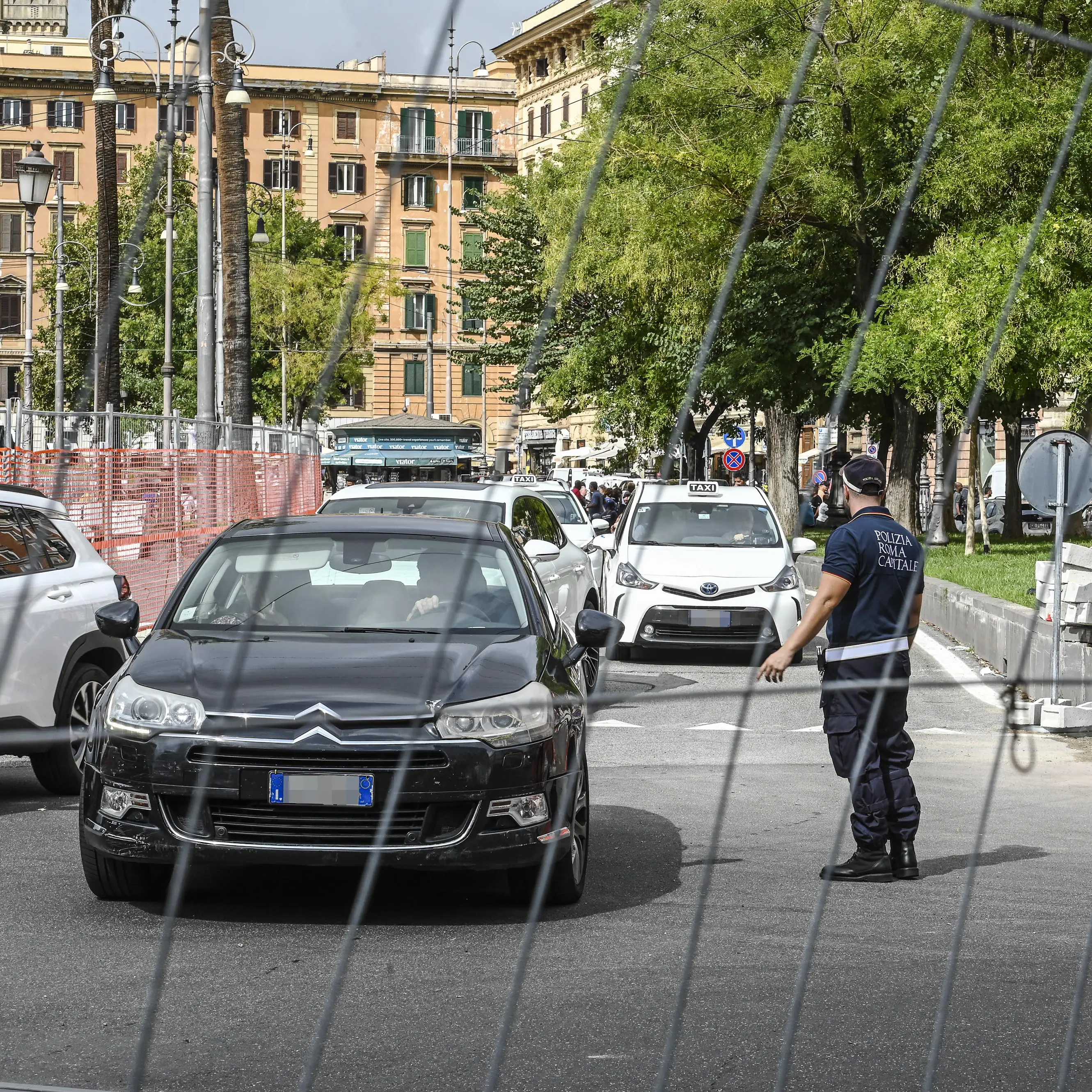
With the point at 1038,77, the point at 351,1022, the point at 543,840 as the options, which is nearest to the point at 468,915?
the point at 543,840

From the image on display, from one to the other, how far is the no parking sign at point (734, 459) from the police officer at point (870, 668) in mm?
33273

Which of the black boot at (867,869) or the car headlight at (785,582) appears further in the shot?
the car headlight at (785,582)

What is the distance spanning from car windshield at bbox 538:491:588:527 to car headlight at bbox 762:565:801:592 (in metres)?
5.17

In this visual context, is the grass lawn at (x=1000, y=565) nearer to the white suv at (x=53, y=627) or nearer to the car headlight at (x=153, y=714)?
the car headlight at (x=153, y=714)

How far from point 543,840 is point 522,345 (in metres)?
2.66

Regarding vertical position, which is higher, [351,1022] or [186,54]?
[186,54]

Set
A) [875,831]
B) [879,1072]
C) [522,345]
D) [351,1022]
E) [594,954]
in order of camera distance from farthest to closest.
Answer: [875,831], [594,954], [351,1022], [879,1072], [522,345]

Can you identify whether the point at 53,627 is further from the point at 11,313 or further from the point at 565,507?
the point at 565,507

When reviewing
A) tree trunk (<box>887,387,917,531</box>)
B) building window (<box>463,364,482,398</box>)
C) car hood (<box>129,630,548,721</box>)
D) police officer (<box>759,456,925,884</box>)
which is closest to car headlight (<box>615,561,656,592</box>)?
tree trunk (<box>887,387,917,531</box>)

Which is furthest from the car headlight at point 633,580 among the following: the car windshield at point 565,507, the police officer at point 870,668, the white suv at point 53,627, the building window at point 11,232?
the building window at point 11,232

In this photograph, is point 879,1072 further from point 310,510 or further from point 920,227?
point 310,510

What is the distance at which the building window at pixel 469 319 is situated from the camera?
10.3 feet

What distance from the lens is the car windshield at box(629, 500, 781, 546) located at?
1638 cm

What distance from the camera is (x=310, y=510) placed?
25984mm
